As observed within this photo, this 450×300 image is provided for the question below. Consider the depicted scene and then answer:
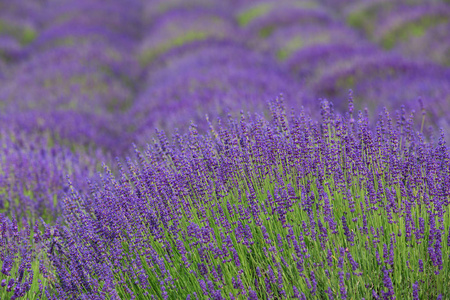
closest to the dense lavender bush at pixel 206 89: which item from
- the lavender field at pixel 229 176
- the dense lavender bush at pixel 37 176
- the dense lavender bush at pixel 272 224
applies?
the lavender field at pixel 229 176

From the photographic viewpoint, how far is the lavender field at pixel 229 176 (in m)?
2.07

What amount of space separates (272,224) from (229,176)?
1.22ft

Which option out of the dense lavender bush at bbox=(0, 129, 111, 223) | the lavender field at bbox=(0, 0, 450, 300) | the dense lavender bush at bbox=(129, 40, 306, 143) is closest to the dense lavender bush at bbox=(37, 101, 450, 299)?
the lavender field at bbox=(0, 0, 450, 300)

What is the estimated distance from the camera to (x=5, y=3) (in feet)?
48.5

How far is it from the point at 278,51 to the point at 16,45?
611cm

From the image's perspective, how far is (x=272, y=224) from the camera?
238cm

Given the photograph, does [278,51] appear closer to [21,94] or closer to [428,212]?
[21,94]

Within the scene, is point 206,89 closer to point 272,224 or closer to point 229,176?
point 229,176

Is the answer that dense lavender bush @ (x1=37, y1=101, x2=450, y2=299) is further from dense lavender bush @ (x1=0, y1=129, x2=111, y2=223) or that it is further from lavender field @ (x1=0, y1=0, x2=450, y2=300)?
dense lavender bush @ (x1=0, y1=129, x2=111, y2=223)

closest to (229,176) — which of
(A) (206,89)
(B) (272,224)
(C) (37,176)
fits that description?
(B) (272,224)

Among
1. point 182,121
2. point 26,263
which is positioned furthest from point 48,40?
point 26,263

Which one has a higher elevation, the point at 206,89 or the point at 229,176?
the point at 229,176

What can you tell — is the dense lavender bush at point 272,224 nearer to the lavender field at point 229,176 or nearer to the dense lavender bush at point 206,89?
the lavender field at point 229,176

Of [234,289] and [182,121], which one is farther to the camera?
[182,121]
